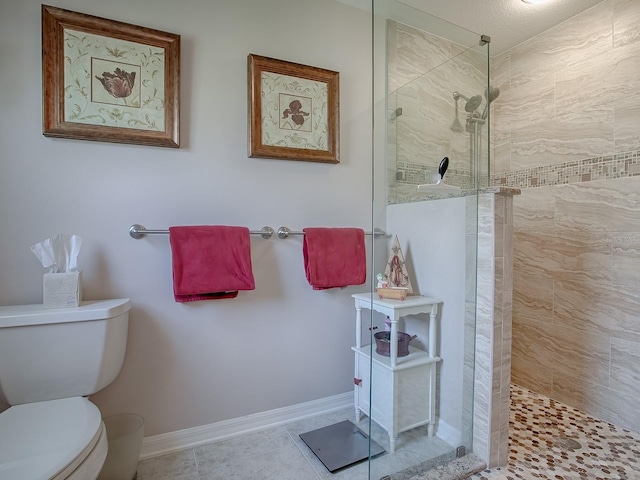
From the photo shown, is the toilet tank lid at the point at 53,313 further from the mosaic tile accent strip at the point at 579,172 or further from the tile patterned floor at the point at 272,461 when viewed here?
the mosaic tile accent strip at the point at 579,172

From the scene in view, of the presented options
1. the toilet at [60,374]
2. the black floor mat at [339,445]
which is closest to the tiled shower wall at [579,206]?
the black floor mat at [339,445]

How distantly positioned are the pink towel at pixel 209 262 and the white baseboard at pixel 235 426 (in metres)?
0.66

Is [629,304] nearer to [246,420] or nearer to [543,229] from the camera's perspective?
[543,229]

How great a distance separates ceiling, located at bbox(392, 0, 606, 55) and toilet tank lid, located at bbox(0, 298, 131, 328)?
7.11ft

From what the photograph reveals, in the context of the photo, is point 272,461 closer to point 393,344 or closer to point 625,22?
point 393,344

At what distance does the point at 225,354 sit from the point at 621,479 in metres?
1.76

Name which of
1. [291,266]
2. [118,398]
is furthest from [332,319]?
[118,398]

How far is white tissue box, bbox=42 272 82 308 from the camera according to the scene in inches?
49.7

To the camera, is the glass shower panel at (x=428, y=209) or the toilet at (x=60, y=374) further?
the glass shower panel at (x=428, y=209)

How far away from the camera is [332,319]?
6.32 ft

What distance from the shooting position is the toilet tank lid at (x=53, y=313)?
116 cm

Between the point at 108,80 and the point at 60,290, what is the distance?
0.89m

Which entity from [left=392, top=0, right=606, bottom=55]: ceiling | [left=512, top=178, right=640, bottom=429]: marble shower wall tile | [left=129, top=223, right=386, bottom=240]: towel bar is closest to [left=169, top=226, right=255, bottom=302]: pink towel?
[left=129, top=223, right=386, bottom=240]: towel bar

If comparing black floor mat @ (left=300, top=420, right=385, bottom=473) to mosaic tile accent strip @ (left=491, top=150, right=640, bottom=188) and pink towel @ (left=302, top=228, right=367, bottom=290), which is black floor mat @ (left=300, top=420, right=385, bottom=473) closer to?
pink towel @ (left=302, top=228, right=367, bottom=290)
